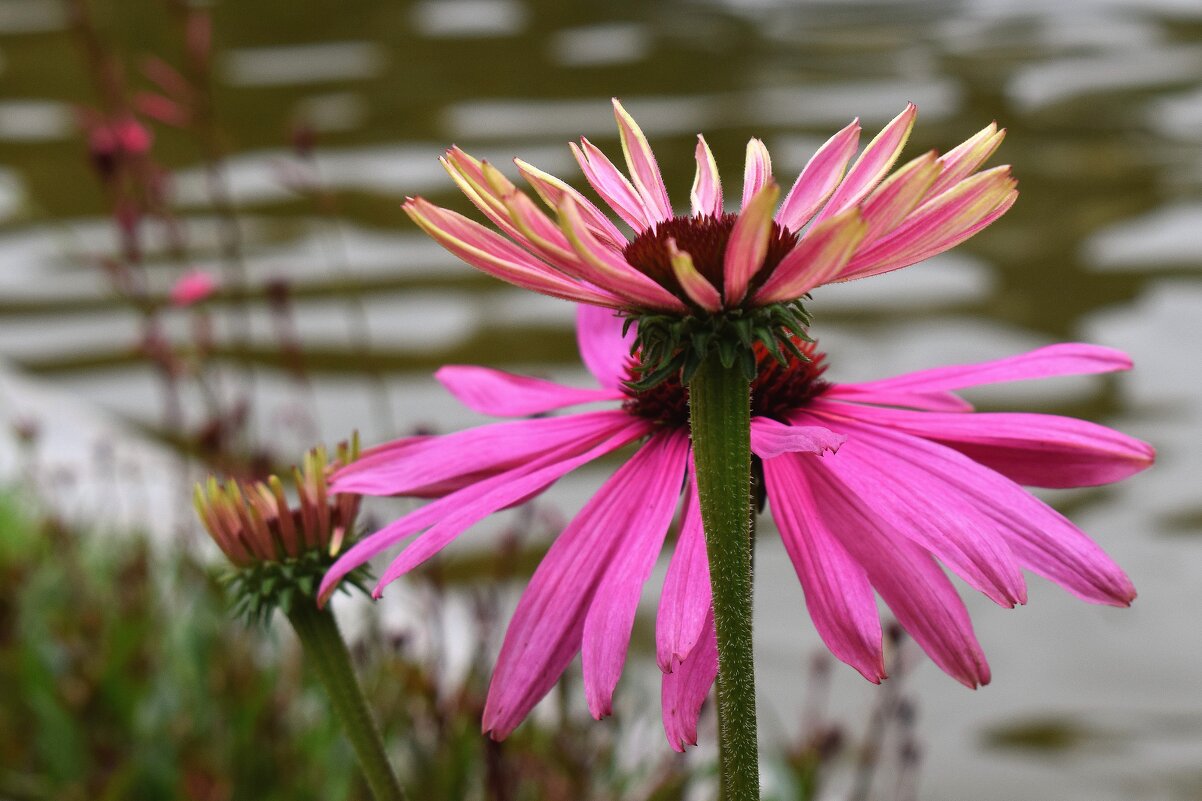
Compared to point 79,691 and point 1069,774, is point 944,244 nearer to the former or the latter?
point 79,691

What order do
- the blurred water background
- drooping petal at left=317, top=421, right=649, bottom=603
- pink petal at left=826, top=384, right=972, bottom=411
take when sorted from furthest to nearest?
the blurred water background < pink petal at left=826, top=384, right=972, bottom=411 < drooping petal at left=317, top=421, right=649, bottom=603

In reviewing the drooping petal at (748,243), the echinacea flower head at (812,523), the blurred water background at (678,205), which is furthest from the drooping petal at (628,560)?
the blurred water background at (678,205)

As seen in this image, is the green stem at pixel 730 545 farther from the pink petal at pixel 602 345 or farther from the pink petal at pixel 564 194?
the pink petal at pixel 602 345

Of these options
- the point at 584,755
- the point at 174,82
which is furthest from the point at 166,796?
the point at 174,82

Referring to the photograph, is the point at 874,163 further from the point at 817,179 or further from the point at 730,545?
the point at 730,545

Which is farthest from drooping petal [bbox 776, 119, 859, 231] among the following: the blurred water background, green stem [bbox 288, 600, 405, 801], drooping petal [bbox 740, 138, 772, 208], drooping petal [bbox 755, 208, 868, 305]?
the blurred water background

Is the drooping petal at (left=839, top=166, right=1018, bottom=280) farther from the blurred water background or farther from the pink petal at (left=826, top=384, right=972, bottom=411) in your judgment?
the blurred water background

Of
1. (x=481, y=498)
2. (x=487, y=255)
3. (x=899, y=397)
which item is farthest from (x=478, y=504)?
(x=899, y=397)
